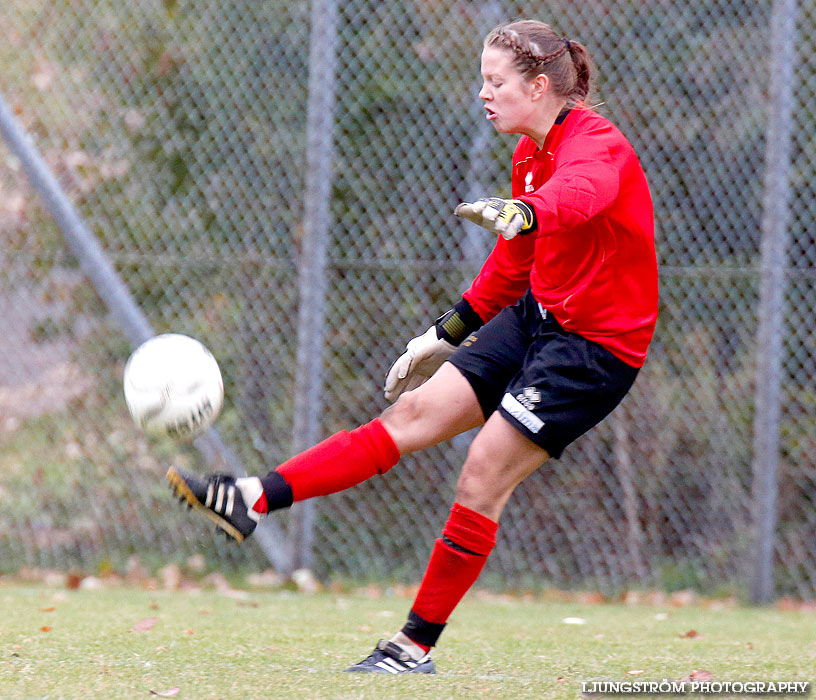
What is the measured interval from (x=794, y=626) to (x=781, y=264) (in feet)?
5.94

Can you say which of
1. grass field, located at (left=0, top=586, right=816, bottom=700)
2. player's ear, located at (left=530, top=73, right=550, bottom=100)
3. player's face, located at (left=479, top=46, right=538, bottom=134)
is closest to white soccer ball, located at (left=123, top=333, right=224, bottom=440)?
grass field, located at (left=0, top=586, right=816, bottom=700)

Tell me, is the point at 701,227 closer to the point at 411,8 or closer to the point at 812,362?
the point at 812,362

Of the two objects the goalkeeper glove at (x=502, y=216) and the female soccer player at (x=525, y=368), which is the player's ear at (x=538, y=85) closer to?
the female soccer player at (x=525, y=368)

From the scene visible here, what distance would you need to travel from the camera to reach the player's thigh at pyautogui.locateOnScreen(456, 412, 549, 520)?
2830mm

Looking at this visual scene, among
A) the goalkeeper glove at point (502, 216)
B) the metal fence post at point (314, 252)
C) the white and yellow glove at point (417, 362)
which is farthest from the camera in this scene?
the metal fence post at point (314, 252)

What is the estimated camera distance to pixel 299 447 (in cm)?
512

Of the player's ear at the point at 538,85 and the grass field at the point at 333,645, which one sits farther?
the player's ear at the point at 538,85

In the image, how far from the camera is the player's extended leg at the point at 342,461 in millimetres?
2627

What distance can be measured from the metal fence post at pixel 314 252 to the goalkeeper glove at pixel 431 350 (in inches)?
74.1

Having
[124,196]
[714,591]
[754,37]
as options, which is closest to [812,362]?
[714,591]

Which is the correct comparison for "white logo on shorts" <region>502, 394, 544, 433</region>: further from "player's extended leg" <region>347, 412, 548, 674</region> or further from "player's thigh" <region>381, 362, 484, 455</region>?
"player's thigh" <region>381, 362, 484, 455</region>

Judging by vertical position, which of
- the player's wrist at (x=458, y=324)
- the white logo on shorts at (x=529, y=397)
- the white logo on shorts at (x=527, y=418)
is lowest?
the white logo on shorts at (x=527, y=418)

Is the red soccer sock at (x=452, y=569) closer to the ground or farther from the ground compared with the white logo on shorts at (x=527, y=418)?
closer to the ground

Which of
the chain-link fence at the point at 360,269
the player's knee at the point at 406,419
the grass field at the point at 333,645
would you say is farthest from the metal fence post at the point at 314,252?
the player's knee at the point at 406,419
